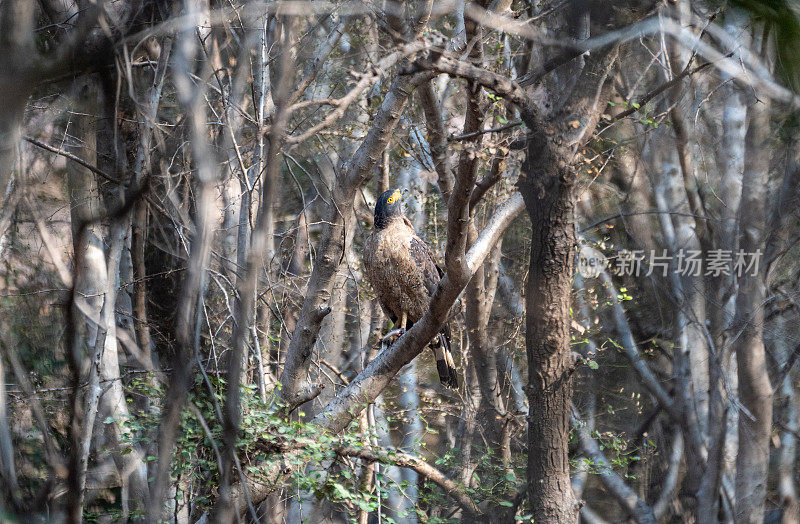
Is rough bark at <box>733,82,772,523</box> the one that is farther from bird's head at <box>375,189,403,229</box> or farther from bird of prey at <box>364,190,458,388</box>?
bird's head at <box>375,189,403,229</box>

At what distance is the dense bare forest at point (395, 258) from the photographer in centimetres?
160

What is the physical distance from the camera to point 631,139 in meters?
5.99

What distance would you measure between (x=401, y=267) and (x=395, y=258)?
73mm

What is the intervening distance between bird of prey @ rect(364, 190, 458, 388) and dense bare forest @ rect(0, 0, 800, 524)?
21 millimetres

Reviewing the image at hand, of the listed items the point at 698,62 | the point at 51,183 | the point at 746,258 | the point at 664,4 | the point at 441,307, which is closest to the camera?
the point at 51,183

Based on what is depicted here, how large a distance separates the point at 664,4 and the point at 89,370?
11.0 ft

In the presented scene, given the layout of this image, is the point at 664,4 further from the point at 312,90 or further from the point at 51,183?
the point at 312,90

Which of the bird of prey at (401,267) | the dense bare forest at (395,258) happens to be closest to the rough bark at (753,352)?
the dense bare forest at (395,258)

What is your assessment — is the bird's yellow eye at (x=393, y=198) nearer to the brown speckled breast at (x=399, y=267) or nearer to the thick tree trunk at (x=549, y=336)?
the brown speckled breast at (x=399, y=267)

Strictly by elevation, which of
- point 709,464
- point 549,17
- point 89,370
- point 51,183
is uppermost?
point 549,17

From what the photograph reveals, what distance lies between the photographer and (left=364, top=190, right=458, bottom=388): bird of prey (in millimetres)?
4422

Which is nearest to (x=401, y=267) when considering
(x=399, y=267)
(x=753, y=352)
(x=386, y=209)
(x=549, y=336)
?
(x=399, y=267)

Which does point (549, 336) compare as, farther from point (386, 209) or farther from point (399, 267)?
point (386, 209)

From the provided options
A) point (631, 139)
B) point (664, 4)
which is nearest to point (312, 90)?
point (631, 139)
